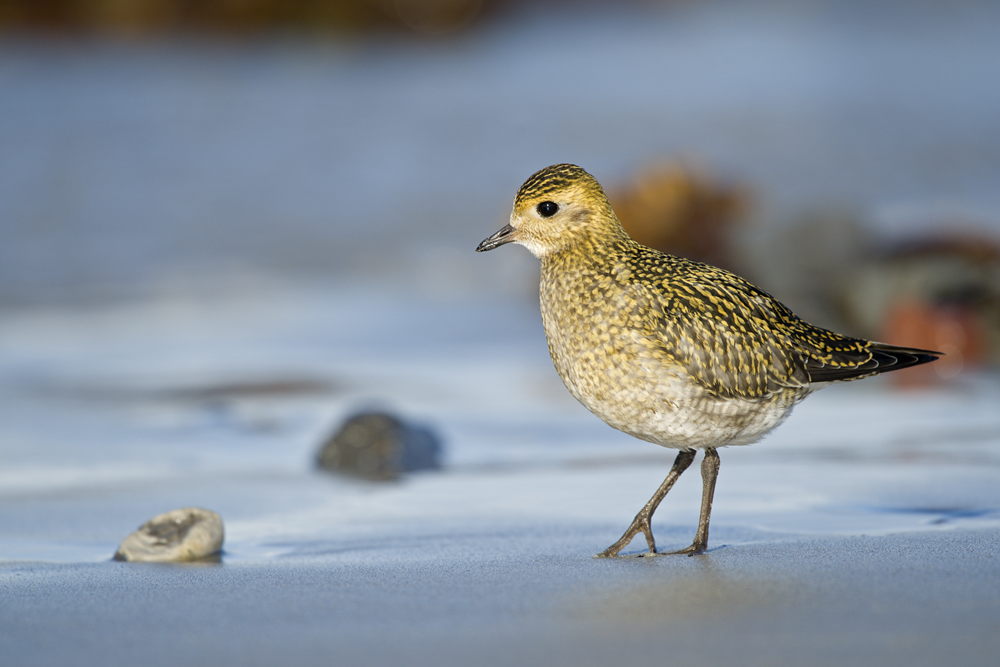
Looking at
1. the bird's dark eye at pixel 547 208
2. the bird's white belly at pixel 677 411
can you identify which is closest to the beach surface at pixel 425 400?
the bird's white belly at pixel 677 411

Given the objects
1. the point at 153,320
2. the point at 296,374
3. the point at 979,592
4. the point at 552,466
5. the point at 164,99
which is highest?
the point at 164,99

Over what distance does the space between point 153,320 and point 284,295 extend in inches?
58.1

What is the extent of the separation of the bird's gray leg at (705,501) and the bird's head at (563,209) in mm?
938

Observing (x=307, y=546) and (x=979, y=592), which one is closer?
(x=979, y=592)

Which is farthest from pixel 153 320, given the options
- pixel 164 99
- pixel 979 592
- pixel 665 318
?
pixel 164 99

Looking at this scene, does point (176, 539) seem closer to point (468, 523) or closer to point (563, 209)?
point (468, 523)

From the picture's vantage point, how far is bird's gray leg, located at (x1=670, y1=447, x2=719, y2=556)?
4090mm

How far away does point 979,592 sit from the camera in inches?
132

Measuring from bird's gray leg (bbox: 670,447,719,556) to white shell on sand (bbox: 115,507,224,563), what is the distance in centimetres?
168

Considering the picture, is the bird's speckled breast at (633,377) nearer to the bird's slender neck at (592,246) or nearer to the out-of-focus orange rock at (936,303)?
the bird's slender neck at (592,246)

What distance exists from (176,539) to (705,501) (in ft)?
6.29

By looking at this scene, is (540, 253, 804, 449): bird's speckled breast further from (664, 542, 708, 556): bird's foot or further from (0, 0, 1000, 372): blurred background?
(0, 0, 1000, 372): blurred background

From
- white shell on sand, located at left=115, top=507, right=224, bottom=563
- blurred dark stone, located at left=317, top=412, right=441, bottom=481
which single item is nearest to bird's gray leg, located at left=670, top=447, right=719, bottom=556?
white shell on sand, located at left=115, top=507, right=224, bottom=563

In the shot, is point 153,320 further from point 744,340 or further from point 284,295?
point 744,340
